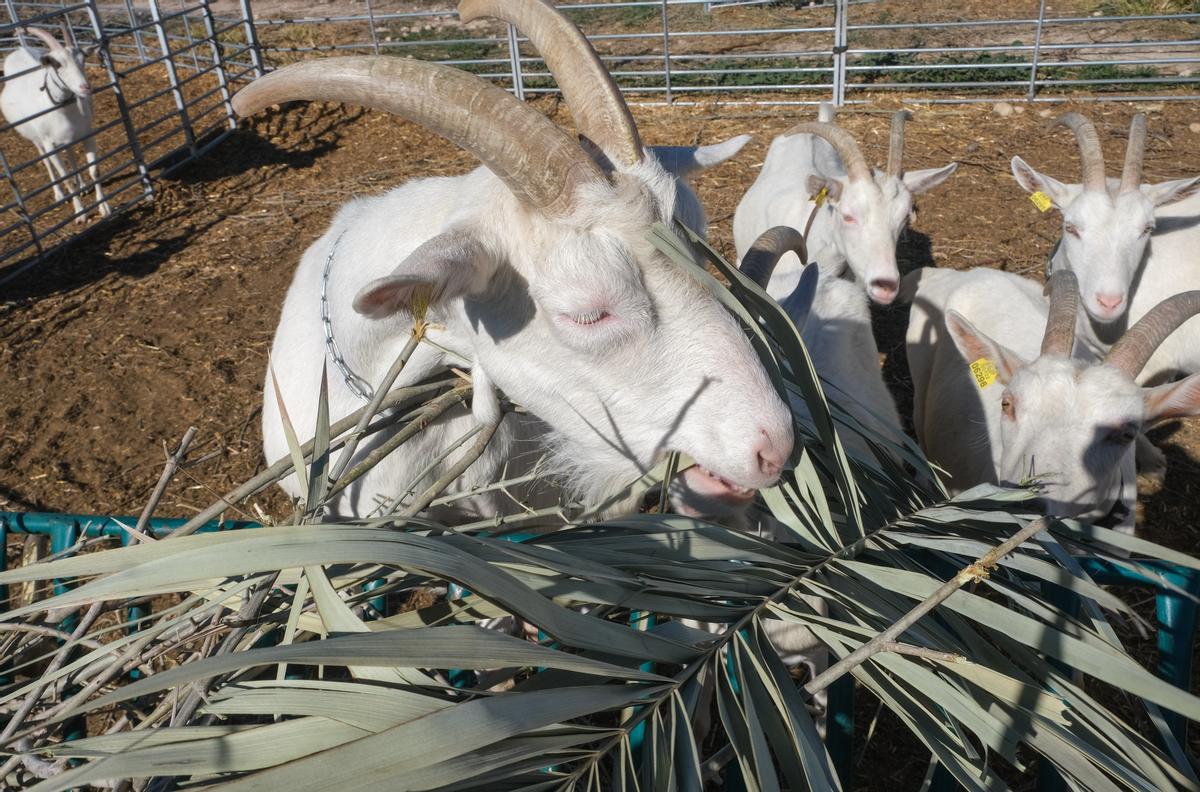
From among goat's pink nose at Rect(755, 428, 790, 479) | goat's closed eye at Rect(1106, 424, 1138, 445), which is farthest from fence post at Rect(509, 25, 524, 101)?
goat's pink nose at Rect(755, 428, 790, 479)

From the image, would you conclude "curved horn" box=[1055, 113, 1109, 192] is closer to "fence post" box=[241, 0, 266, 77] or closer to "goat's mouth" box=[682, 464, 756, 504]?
"goat's mouth" box=[682, 464, 756, 504]

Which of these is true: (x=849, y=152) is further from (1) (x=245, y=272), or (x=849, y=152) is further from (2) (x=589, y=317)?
(1) (x=245, y=272)

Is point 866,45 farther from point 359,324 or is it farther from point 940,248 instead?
point 359,324

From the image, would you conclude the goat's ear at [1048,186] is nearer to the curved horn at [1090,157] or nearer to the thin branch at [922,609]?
the curved horn at [1090,157]

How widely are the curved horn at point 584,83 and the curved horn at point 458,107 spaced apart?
17 centimetres

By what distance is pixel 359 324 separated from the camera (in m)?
2.33

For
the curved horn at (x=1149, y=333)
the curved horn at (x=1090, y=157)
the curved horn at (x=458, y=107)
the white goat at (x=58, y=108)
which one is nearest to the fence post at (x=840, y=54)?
the curved horn at (x=1090, y=157)

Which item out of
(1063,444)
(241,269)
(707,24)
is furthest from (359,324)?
(707,24)

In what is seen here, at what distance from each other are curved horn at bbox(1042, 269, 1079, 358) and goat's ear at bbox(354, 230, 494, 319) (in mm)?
2375

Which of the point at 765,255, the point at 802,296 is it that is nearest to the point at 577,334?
the point at 765,255

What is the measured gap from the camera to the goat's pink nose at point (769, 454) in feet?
6.05

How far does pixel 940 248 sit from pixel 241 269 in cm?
599

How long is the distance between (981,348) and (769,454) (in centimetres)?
203

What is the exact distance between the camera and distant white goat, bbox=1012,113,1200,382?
4641 millimetres
